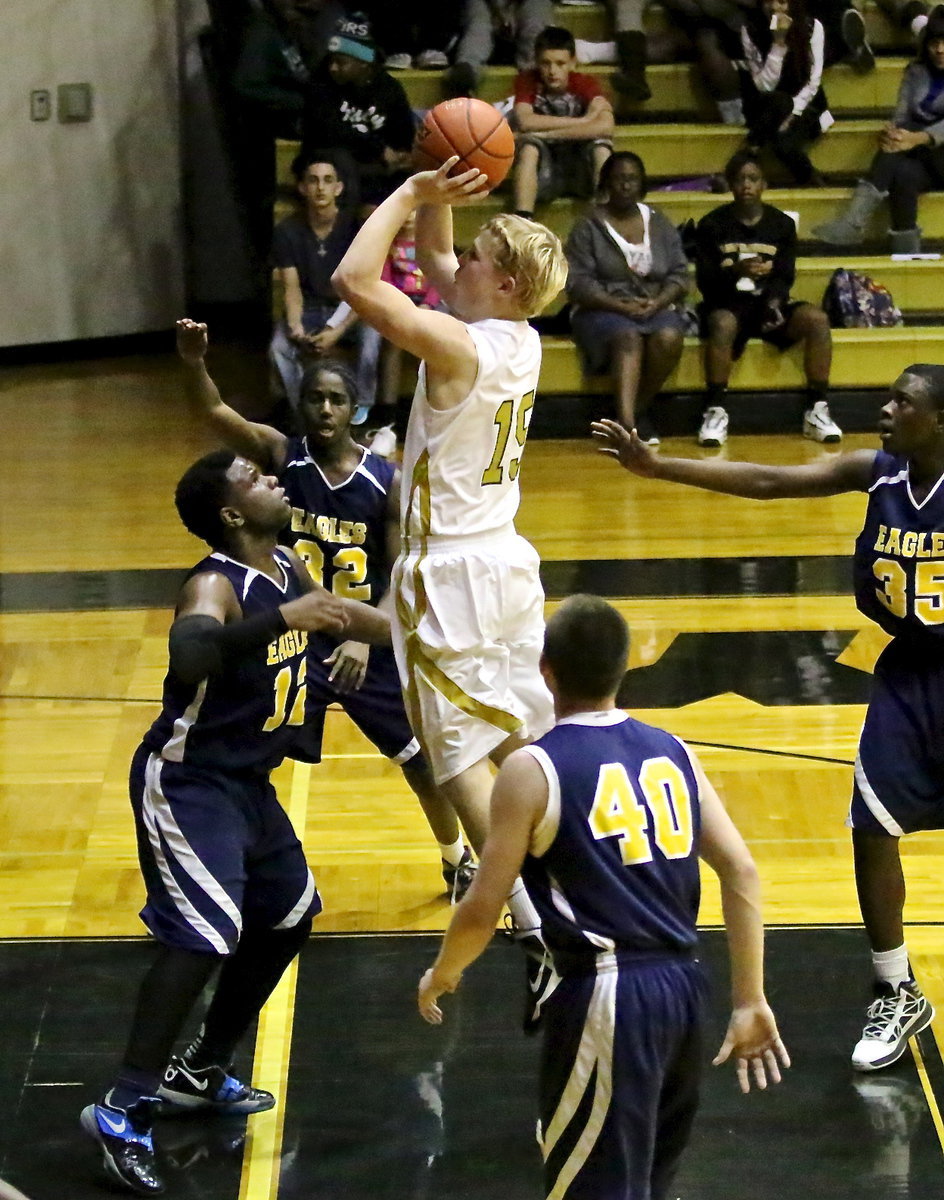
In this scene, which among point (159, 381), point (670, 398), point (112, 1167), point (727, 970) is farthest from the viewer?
point (159, 381)

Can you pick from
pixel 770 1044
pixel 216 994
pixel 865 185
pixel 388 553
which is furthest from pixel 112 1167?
pixel 865 185

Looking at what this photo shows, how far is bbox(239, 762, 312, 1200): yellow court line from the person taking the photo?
11.6 ft

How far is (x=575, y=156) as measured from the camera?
10852mm

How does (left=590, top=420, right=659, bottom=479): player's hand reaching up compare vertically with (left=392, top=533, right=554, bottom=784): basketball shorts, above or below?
above

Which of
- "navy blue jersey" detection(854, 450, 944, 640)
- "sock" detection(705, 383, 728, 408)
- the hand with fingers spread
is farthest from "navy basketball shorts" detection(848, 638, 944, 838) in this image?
"sock" detection(705, 383, 728, 408)

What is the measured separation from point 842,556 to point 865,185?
414 cm

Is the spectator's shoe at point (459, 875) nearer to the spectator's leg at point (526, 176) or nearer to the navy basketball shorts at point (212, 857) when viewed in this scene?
the navy basketball shorts at point (212, 857)

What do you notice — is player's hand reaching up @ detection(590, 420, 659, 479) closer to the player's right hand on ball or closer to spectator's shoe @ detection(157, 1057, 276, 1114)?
the player's right hand on ball

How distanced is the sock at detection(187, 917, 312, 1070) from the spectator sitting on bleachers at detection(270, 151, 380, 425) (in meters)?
6.45

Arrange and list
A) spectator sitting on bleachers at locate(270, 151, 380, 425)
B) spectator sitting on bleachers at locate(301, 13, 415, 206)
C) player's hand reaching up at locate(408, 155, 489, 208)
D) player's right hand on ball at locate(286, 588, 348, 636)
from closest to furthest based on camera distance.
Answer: player's right hand on ball at locate(286, 588, 348, 636), player's hand reaching up at locate(408, 155, 489, 208), spectator sitting on bleachers at locate(270, 151, 380, 425), spectator sitting on bleachers at locate(301, 13, 415, 206)

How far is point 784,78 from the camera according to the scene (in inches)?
442

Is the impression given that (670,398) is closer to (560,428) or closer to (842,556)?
(560,428)

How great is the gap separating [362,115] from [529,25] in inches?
63.8

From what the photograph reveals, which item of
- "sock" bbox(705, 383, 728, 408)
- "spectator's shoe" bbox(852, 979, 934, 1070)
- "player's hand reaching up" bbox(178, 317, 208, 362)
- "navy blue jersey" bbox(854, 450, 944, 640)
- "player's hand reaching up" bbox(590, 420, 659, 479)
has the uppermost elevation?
"player's hand reaching up" bbox(178, 317, 208, 362)
